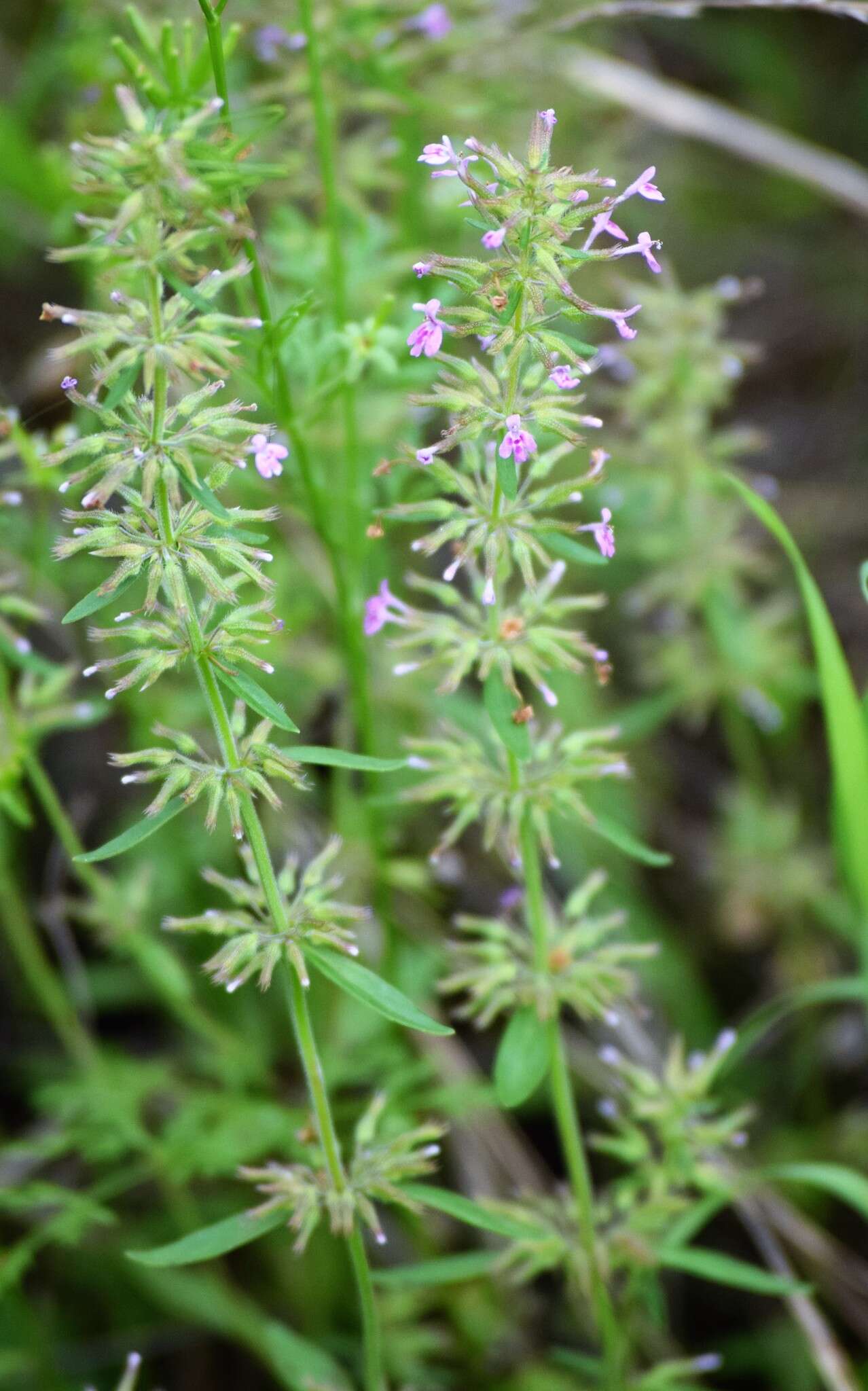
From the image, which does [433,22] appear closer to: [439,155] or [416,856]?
[439,155]

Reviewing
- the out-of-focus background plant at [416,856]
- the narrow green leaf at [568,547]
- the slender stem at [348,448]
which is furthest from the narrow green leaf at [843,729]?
the slender stem at [348,448]

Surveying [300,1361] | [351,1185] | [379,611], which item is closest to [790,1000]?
[351,1185]

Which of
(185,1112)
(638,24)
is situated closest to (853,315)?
(638,24)

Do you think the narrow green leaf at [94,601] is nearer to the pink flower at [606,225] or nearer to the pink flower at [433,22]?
the pink flower at [606,225]

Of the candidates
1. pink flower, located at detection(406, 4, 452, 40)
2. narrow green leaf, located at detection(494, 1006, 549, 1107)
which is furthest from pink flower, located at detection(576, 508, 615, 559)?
pink flower, located at detection(406, 4, 452, 40)

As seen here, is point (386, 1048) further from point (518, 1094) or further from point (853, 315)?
point (853, 315)

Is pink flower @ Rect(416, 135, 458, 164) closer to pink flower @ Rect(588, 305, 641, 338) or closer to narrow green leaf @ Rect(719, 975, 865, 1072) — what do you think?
pink flower @ Rect(588, 305, 641, 338)
